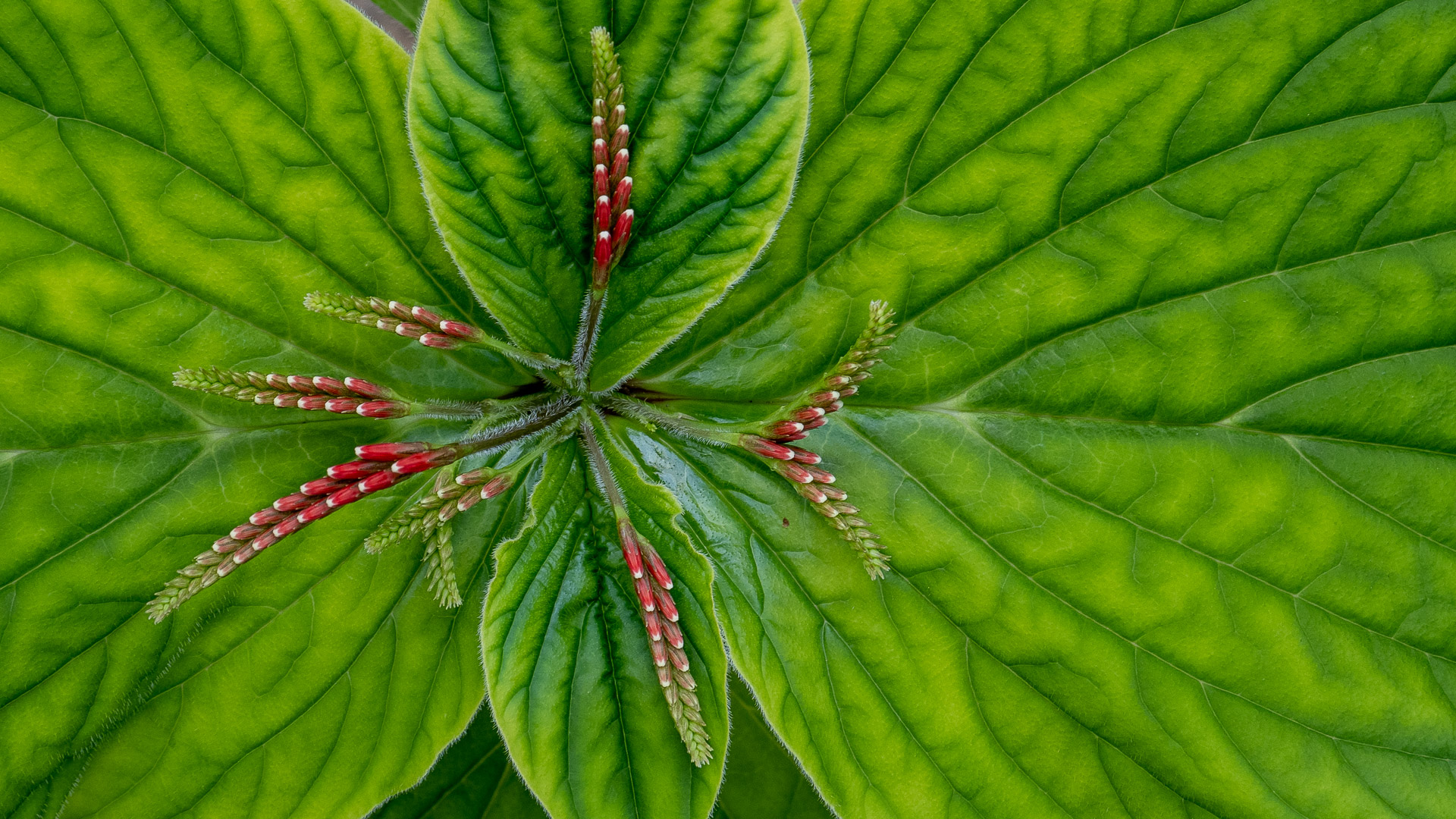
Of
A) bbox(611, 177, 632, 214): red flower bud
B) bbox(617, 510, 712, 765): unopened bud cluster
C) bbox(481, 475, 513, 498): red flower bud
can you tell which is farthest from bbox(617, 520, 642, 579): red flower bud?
bbox(611, 177, 632, 214): red flower bud

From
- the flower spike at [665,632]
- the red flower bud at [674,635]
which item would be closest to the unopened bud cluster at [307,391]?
the flower spike at [665,632]

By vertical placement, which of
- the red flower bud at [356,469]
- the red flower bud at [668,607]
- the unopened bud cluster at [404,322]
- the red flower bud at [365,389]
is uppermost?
the unopened bud cluster at [404,322]

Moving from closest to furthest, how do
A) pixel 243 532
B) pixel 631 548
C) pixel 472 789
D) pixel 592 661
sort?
pixel 243 532 → pixel 631 548 → pixel 592 661 → pixel 472 789

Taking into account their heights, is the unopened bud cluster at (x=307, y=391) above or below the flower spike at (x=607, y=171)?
below

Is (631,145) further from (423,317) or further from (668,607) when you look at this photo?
(668,607)

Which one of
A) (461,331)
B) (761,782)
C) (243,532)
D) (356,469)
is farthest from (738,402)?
(761,782)

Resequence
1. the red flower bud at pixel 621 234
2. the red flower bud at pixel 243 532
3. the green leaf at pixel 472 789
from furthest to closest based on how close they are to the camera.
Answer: the green leaf at pixel 472 789 < the red flower bud at pixel 621 234 < the red flower bud at pixel 243 532

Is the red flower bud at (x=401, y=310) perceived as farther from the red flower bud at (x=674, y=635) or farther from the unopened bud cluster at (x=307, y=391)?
the red flower bud at (x=674, y=635)

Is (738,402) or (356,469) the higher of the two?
(738,402)
